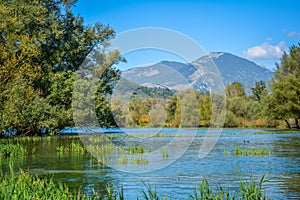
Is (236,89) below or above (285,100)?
above

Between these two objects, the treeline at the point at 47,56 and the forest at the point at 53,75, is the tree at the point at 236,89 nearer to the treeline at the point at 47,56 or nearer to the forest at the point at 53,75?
the forest at the point at 53,75

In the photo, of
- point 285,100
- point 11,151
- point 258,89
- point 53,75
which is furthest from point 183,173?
point 258,89

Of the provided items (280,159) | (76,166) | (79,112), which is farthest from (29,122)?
(280,159)

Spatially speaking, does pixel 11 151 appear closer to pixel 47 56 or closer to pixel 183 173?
pixel 183 173

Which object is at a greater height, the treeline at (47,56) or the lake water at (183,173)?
the treeline at (47,56)

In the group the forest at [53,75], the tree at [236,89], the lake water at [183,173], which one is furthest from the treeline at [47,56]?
the tree at [236,89]

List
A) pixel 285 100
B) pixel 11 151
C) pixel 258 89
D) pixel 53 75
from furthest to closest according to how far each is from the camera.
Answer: pixel 258 89, pixel 285 100, pixel 53 75, pixel 11 151

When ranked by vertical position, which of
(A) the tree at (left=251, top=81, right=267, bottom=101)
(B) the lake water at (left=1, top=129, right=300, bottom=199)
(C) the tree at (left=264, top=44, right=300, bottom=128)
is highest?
(A) the tree at (left=251, top=81, right=267, bottom=101)

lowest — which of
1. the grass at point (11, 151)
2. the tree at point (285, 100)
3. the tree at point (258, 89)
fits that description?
the grass at point (11, 151)

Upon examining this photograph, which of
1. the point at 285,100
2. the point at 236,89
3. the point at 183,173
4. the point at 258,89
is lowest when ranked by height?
the point at 183,173

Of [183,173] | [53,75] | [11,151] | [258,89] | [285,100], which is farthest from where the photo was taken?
[258,89]

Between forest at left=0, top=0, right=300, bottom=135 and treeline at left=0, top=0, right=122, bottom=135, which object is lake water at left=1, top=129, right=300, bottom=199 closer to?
forest at left=0, top=0, right=300, bottom=135

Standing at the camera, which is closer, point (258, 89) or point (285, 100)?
point (285, 100)

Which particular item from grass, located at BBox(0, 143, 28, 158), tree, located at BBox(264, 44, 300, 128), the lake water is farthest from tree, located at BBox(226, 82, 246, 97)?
grass, located at BBox(0, 143, 28, 158)
